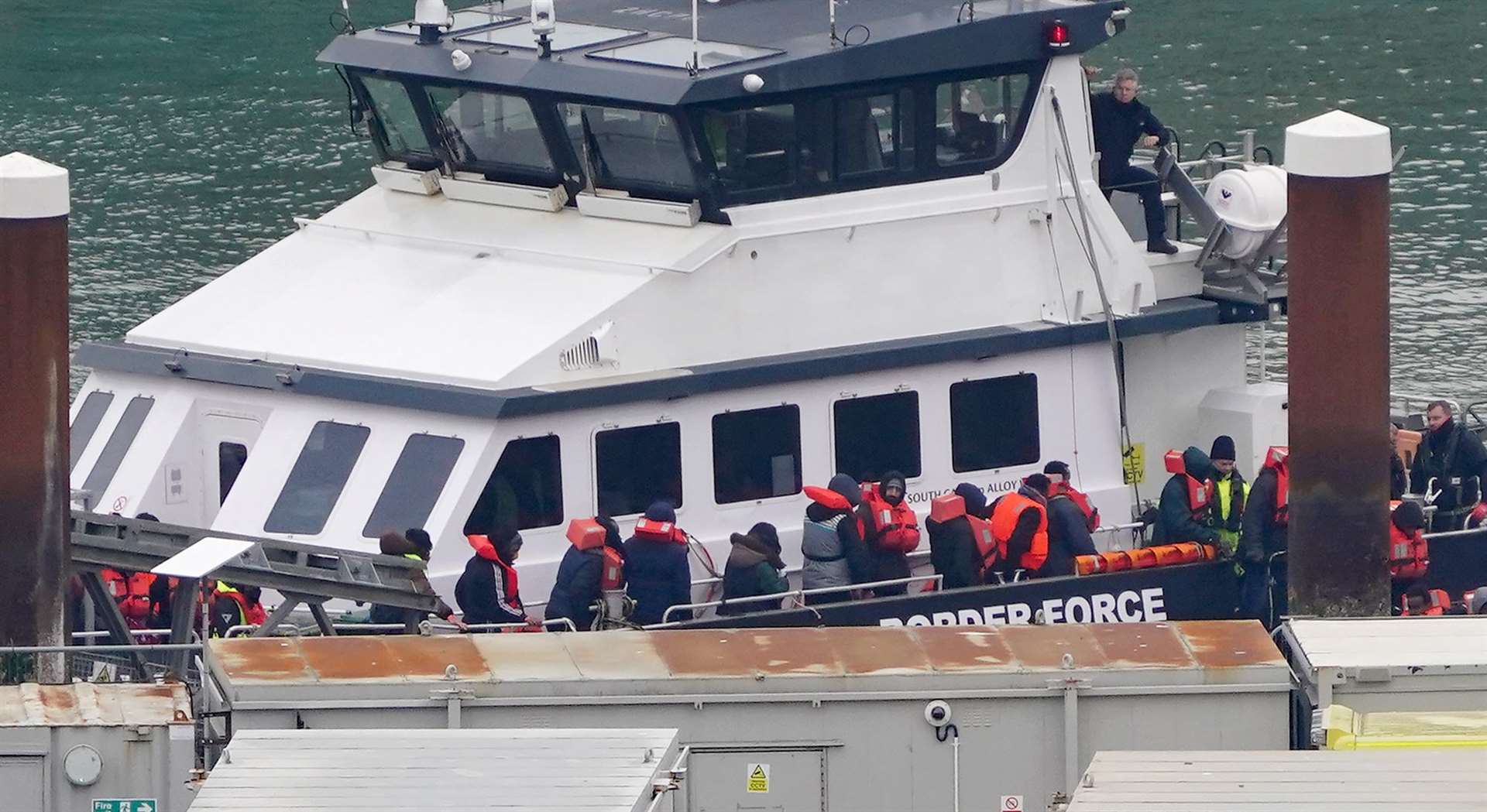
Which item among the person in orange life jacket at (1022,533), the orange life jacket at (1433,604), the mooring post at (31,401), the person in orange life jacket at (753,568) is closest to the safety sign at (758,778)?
the person in orange life jacket at (753,568)

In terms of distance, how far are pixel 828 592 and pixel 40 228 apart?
411 cm

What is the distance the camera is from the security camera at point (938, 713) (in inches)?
424

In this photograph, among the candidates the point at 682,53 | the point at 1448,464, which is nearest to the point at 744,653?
the point at 682,53

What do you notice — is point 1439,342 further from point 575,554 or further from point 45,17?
point 45,17

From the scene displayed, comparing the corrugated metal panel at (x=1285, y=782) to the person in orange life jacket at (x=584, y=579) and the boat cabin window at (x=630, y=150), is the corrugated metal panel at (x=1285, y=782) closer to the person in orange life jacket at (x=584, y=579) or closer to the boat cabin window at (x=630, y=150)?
the person in orange life jacket at (x=584, y=579)

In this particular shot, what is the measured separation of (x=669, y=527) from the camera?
12648mm

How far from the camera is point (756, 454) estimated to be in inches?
532

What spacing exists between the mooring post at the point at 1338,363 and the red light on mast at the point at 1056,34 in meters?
1.66

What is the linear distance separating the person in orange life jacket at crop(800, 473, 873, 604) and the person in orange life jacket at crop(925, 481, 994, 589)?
0.39 meters

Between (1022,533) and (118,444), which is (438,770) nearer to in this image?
(1022,533)

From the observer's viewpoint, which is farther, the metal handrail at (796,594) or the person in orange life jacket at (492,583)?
the metal handrail at (796,594)

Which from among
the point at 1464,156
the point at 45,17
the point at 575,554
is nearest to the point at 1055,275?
the point at 575,554

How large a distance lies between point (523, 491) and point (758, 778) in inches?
104

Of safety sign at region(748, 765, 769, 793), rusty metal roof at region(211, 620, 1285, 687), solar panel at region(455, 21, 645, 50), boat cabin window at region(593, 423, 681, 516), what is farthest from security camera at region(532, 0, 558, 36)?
safety sign at region(748, 765, 769, 793)
